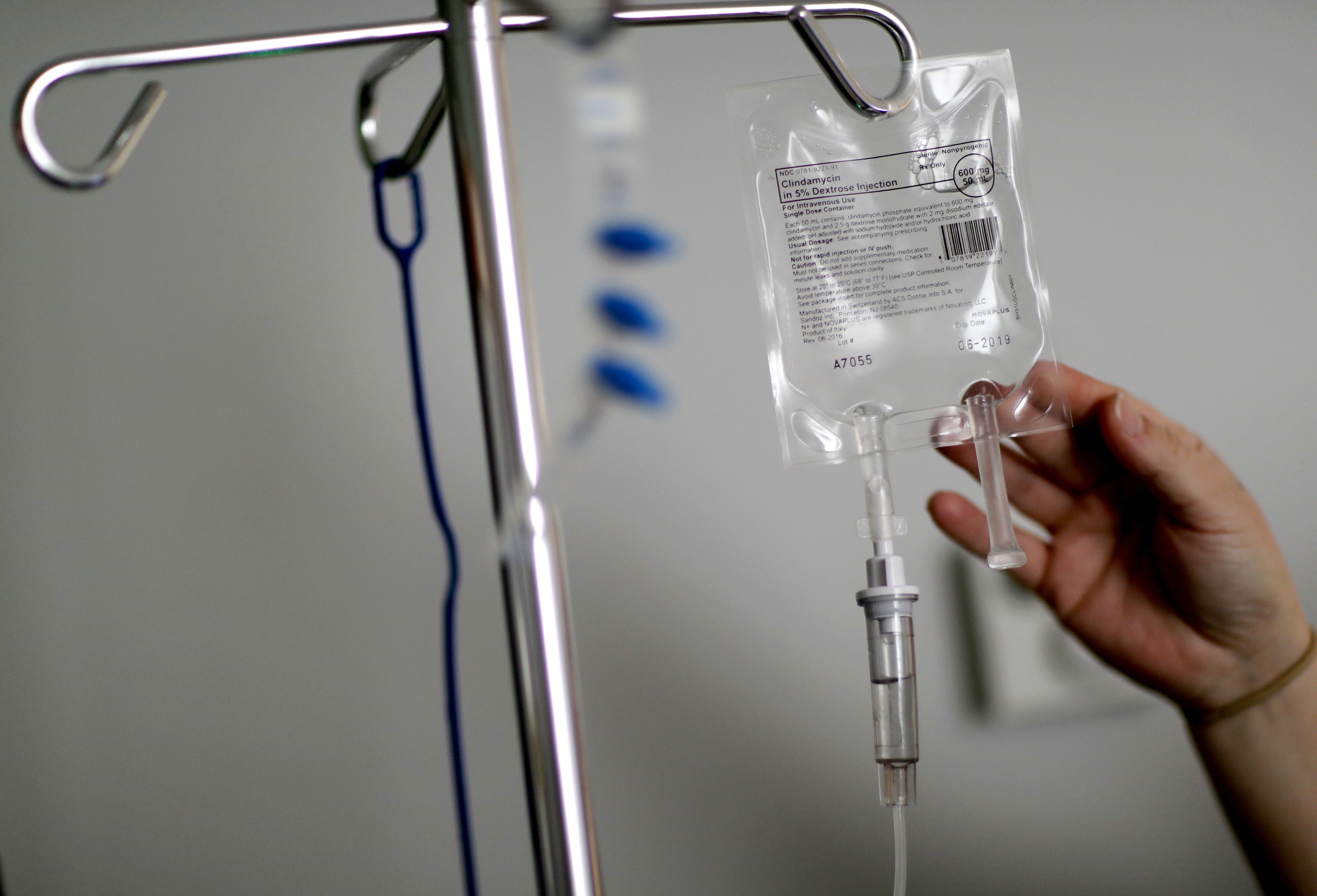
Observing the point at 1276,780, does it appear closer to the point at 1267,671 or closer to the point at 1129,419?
the point at 1267,671

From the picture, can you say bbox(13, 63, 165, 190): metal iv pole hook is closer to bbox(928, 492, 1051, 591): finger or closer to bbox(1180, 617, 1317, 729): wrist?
bbox(928, 492, 1051, 591): finger

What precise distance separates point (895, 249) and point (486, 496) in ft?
1.43

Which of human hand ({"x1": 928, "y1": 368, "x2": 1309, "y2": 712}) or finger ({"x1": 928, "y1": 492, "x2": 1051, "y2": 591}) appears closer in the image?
human hand ({"x1": 928, "y1": 368, "x2": 1309, "y2": 712})

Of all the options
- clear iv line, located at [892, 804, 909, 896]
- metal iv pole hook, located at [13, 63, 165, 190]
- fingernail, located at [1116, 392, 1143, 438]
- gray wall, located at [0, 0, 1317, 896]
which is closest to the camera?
metal iv pole hook, located at [13, 63, 165, 190]

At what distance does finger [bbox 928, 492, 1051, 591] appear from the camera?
80 cm

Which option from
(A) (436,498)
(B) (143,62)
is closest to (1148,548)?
(A) (436,498)

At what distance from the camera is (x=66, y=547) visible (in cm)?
71

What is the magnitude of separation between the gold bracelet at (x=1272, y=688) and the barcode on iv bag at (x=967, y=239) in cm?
45

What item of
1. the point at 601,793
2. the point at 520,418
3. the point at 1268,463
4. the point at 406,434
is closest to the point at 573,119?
the point at 520,418

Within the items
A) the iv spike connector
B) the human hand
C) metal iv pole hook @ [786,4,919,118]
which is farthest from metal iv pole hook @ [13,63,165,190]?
the human hand

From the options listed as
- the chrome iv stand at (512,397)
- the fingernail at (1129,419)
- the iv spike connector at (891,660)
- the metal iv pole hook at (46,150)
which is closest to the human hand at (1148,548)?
the fingernail at (1129,419)

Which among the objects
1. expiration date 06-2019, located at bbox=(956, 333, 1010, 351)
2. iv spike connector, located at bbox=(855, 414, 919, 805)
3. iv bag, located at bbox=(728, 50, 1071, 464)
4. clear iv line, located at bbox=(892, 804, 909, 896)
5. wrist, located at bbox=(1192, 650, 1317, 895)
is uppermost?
iv bag, located at bbox=(728, 50, 1071, 464)

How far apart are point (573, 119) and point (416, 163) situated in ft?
0.65

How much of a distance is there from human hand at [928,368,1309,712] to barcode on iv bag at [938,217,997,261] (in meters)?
0.18
